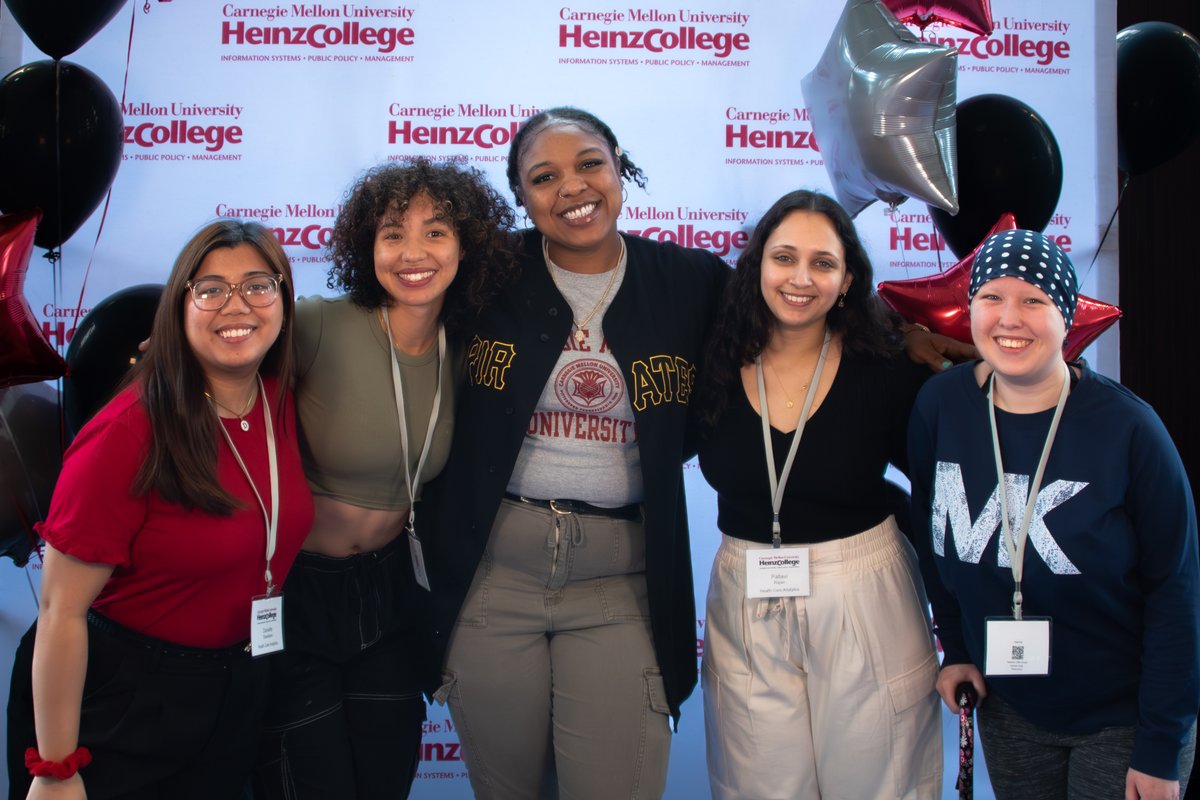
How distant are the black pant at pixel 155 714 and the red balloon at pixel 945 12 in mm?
2171

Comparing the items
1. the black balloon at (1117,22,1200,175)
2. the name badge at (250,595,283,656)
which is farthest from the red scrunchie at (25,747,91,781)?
the black balloon at (1117,22,1200,175)

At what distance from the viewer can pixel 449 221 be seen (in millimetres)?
1962

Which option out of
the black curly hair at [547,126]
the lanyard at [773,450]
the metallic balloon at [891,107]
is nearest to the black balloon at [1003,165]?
the metallic balloon at [891,107]

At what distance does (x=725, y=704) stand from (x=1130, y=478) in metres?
0.88

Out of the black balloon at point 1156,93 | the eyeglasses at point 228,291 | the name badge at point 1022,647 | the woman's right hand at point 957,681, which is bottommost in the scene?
the woman's right hand at point 957,681

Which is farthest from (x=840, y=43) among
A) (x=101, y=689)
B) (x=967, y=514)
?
(x=101, y=689)

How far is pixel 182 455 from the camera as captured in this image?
1619 mm

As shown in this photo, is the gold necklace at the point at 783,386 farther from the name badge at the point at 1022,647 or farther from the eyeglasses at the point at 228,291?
the eyeglasses at the point at 228,291

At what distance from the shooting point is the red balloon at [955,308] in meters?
2.13

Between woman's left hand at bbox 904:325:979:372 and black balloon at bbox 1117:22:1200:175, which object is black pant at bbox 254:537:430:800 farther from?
black balloon at bbox 1117:22:1200:175

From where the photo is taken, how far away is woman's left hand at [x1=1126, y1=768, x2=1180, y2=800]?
1.58 metres

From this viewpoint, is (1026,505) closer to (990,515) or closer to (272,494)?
(990,515)

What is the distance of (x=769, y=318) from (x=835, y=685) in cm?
76

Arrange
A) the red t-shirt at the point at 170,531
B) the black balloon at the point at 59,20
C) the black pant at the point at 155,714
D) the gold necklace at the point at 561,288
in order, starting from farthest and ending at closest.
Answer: the black balloon at the point at 59,20, the gold necklace at the point at 561,288, the black pant at the point at 155,714, the red t-shirt at the point at 170,531
